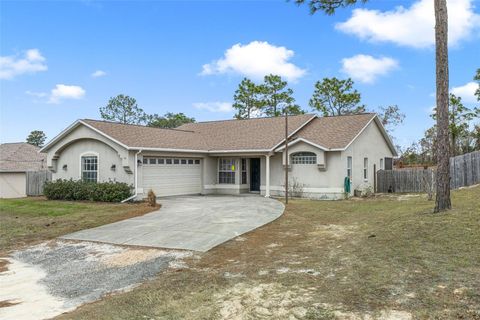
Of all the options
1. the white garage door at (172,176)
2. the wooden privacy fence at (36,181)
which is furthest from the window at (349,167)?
the wooden privacy fence at (36,181)

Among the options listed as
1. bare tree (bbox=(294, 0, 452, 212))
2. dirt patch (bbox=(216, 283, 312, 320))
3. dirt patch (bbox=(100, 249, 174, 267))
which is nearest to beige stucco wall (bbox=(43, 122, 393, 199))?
bare tree (bbox=(294, 0, 452, 212))

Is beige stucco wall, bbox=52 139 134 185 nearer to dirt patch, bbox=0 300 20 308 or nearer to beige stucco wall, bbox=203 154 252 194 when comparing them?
beige stucco wall, bbox=203 154 252 194

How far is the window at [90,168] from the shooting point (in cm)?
1977

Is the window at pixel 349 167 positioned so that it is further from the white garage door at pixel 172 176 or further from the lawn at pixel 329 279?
the lawn at pixel 329 279

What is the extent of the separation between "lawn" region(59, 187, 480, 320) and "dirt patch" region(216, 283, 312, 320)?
13mm

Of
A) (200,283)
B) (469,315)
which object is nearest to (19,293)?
(200,283)

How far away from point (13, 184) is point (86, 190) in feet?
41.7

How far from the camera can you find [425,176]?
2084 centimetres

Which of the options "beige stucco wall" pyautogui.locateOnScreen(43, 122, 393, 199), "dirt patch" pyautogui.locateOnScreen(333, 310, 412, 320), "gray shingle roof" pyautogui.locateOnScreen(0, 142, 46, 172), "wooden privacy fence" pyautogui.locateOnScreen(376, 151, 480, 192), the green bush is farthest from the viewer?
"gray shingle roof" pyautogui.locateOnScreen(0, 142, 46, 172)

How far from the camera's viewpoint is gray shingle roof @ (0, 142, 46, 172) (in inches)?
1121

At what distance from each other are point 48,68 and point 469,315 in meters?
22.6

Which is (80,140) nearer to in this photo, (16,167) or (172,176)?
(172,176)

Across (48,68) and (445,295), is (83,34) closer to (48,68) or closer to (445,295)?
(48,68)

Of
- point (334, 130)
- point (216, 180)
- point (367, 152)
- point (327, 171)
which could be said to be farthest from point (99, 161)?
point (367, 152)
